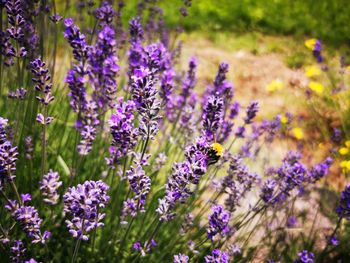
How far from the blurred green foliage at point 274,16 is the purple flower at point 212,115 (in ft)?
19.5

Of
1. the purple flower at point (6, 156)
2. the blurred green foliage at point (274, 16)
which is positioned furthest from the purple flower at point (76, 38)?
the blurred green foliage at point (274, 16)

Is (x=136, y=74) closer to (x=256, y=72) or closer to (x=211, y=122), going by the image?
(x=211, y=122)

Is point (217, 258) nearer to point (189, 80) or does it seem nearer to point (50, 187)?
point (50, 187)

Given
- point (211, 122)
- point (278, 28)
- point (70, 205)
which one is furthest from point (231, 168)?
point (278, 28)

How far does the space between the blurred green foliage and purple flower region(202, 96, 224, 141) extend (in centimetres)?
595

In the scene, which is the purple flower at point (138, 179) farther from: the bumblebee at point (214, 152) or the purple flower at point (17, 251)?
the purple flower at point (17, 251)

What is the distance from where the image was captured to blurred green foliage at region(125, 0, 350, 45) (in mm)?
7676

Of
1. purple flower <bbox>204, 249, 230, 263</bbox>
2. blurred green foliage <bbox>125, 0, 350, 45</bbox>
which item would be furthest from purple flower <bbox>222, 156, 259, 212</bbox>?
blurred green foliage <bbox>125, 0, 350, 45</bbox>

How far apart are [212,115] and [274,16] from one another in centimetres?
Answer: 704

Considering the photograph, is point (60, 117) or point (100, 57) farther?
point (60, 117)

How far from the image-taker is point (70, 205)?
1.42m

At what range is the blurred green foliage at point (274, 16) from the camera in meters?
7.68

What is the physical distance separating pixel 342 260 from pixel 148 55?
233 cm

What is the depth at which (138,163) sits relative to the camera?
5.58 ft
